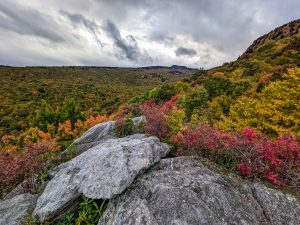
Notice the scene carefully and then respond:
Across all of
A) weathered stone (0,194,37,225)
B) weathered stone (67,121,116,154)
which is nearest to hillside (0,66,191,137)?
weathered stone (67,121,116,154)

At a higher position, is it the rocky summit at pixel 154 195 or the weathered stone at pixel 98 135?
the rocky summit at pixel 154 195

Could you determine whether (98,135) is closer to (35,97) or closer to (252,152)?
(252,152)

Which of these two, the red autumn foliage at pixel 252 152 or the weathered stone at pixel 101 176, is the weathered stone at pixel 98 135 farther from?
the red autumn foliage at pixel 252 152

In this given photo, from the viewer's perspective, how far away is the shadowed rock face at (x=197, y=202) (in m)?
5.55

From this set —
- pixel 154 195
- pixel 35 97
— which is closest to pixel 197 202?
pixel 154 195

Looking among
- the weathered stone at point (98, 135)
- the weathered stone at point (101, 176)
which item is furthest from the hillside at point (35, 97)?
the weathered stone at point (101, 176)

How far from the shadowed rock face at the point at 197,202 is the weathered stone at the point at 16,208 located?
9.41 feet

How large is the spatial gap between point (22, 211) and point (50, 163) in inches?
124

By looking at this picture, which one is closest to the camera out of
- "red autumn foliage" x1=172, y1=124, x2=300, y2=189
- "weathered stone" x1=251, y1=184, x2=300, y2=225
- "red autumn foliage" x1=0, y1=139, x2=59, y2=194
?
"weathered stone" x1=251, y1=184, x2=300, y2=225

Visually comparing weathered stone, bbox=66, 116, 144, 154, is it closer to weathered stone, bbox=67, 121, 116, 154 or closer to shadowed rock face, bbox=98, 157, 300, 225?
weathered stone, bbox=67, 121, 116, 154

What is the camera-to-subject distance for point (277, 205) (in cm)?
596

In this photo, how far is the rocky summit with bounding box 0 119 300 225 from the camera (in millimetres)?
5640

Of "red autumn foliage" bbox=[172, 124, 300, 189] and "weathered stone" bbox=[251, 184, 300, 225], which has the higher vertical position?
"red autumn foliage" bbox=[172, 124, 300, 189]

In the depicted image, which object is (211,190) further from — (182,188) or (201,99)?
(201,99)
